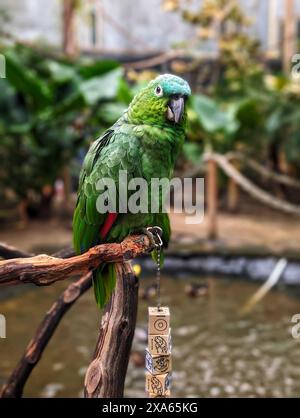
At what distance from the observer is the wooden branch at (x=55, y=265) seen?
1200 millimetres

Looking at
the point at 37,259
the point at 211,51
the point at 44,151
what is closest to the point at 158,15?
the point at 211,51

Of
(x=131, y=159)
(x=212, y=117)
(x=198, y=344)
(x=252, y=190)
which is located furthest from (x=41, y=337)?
(x=212, y=117)

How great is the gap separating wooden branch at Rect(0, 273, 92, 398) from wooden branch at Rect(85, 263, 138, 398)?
0.35m

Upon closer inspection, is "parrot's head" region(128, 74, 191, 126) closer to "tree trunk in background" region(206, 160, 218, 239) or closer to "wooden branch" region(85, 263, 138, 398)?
"wooden branch" region(85, 263, 138, 398)

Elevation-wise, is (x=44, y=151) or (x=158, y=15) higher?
(x=158, y=15)

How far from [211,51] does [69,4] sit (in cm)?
393

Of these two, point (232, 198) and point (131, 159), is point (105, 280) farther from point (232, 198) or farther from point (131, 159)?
point (232, 198)

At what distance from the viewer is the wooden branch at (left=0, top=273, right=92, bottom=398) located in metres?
1.71

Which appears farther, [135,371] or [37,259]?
[135,371]

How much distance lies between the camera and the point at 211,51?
9320 millimetres

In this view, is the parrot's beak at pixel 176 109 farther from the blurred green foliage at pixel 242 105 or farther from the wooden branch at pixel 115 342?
the blurred green foliage at pixel 242 105
